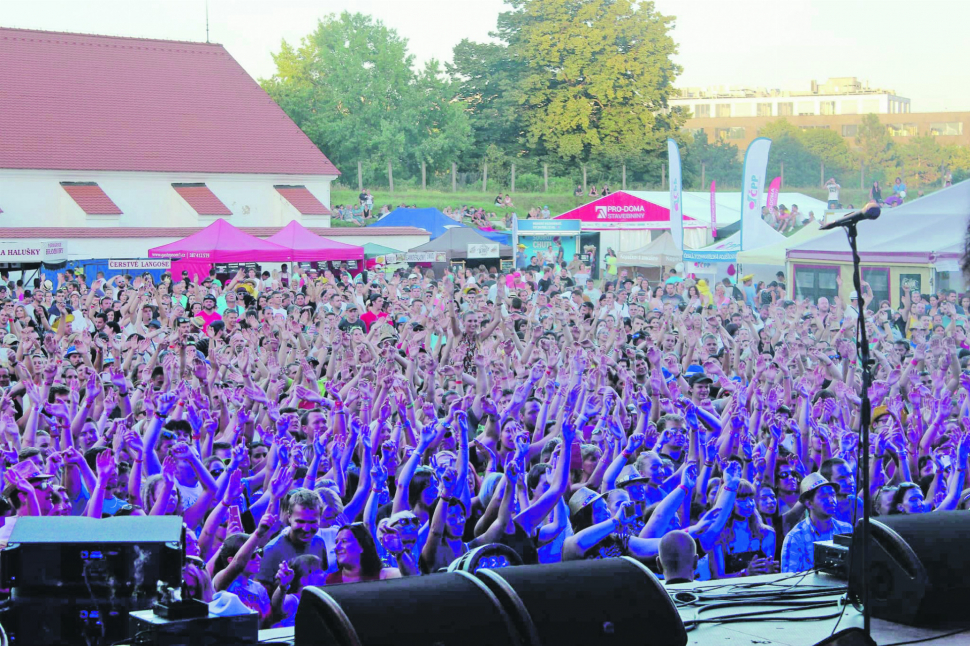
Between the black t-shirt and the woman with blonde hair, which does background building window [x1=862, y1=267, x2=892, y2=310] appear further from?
the woman with blonde hair

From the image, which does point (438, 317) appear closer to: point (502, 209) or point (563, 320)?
point (563, 320)

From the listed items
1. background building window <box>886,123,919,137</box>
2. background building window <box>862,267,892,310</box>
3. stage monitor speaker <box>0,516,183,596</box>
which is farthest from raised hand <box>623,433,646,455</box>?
background building window <box>886,123,919,137</box>

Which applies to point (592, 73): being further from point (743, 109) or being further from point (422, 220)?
point (743, 109)

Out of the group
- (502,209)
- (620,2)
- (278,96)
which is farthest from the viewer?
(620,2)

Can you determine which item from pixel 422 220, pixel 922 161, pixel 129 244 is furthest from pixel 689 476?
pixel 922 161

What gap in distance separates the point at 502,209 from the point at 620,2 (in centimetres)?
1575

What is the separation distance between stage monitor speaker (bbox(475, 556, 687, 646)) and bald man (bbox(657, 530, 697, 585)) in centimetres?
171

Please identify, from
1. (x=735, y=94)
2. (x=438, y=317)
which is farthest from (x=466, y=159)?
(x=735, y=94)

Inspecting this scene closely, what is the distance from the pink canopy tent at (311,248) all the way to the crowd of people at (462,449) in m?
9.02

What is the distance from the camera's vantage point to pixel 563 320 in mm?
11320

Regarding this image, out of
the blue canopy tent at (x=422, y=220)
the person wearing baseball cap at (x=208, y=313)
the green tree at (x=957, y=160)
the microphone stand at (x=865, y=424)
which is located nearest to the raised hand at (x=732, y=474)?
the microphone stand at (x=865, y=424)

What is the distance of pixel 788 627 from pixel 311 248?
1619 cm

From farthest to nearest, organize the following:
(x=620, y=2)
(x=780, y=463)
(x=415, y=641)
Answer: (x=620, y=2)
(x=780, y=463)
(x=415, y=641)

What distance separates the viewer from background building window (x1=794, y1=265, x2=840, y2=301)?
1672 cm
